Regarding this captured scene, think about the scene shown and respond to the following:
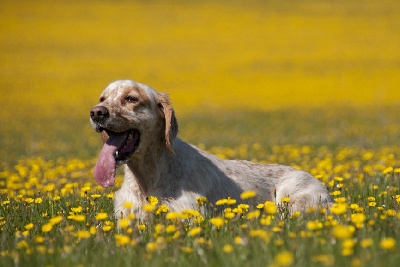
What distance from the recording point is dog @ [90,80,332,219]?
19.9 ft

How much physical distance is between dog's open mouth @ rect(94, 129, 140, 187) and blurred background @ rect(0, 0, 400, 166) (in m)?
7.51

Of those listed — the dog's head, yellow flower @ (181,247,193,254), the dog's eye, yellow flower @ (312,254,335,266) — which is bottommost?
yellow flower @ (181,247,193,254)

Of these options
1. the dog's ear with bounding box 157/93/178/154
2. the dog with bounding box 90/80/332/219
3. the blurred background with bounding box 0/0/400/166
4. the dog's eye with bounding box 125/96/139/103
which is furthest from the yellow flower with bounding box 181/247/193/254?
the blurred background with bounding box 0/0/400/166

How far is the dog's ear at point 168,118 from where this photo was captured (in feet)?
20.1

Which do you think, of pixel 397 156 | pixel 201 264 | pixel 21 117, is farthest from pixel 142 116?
pixel 21 117

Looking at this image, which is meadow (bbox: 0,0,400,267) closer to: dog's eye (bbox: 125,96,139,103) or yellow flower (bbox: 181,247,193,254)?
yellow flower (bbox: 181,247,193,254)

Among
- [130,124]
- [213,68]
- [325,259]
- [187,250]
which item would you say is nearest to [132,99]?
[130,124]

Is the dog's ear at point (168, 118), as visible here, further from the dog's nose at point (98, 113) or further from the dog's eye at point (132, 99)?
the dog's nose at point (98, 113)

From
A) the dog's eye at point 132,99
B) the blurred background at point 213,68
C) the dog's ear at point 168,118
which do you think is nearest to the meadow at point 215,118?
the blurred background at point 213,68

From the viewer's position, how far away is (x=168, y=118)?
20.4ft

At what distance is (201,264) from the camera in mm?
4141

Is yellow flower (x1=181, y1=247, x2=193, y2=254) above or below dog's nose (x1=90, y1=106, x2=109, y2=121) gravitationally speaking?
below

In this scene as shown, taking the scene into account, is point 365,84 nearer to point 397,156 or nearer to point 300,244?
point 397,156

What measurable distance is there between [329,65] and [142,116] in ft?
104
